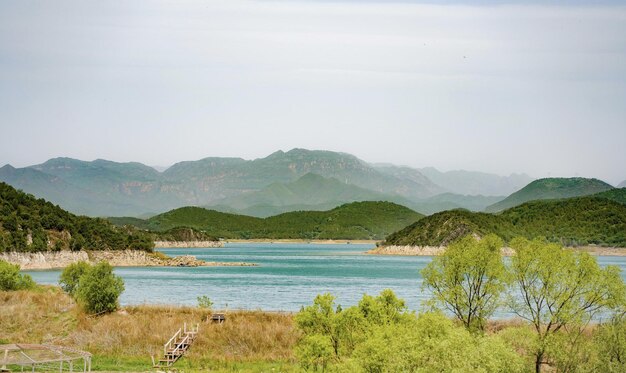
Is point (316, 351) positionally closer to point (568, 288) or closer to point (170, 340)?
point (170, 340)

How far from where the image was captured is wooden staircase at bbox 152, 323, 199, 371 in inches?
1475

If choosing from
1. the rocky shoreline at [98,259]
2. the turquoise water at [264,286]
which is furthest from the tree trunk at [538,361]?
the rocky shoreline at [98,259]

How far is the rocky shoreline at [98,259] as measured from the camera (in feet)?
357

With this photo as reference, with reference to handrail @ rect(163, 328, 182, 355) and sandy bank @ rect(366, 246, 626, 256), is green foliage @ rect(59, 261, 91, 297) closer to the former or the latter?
handrail @ rect(163, 328, 182, 355)

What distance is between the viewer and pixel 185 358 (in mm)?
39031

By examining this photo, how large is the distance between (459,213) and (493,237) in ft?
455

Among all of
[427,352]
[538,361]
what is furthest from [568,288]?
[427,352]

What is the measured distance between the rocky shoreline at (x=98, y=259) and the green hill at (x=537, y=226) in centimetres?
5634

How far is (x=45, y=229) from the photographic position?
388ft

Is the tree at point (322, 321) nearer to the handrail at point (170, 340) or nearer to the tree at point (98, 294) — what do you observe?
the handrail at point (170, 340)

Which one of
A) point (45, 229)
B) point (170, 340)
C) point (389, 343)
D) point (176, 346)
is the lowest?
point (176, 346)

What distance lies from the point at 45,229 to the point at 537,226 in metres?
122

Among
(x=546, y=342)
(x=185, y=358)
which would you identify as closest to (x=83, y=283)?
(x=185, y=358)

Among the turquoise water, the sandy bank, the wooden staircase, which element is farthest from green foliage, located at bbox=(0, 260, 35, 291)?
the sandy bank
